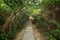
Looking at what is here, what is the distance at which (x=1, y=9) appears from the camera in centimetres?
810

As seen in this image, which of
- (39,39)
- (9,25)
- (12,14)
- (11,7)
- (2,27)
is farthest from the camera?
(39,39)

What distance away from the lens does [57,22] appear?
10.0m

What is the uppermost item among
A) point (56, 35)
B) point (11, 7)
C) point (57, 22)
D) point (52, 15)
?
point (11, 7)

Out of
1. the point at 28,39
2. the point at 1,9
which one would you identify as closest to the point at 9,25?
the point at 1,9

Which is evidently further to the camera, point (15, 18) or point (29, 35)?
point (29, 35)

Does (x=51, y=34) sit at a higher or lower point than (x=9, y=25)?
lower

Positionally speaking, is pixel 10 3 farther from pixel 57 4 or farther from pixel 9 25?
pixel 57 4

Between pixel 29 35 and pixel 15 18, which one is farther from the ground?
pixel 15 18

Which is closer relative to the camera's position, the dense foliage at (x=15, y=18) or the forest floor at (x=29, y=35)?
the dense foliage at (x=15, y=18)

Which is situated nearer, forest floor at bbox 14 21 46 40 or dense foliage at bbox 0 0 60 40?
dense foliage at bbox 0 0 60 40

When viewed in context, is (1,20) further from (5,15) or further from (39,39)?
(39,39)

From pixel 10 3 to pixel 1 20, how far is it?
5.74 feet

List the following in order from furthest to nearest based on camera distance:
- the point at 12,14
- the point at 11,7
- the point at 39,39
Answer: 1. the point at 39,39
2. the point at 11,7
3. the point at 12,14

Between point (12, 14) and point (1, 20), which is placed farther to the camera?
point (12, 14)
